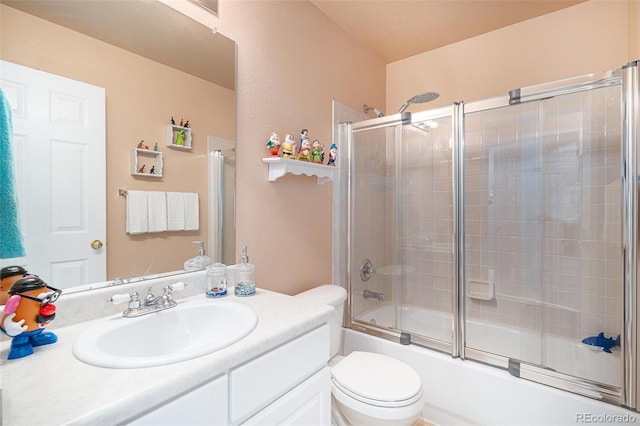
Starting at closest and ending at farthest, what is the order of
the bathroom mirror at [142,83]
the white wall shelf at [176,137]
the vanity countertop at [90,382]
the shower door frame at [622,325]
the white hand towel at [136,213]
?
the vanity countertop at [90,382] < the bathroom mirror at [142,83] < the white hand towel at [136,213] < the white wall shelf at [176,137] < the shower door frame at [622,325]

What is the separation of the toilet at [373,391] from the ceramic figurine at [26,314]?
3.68 ft

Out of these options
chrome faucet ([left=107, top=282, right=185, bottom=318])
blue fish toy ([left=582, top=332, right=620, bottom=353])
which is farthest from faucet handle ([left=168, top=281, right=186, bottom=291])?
blue fish toy ([left=582, top=332, right=620, bottom=353])

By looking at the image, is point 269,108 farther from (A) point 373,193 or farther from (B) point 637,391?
(B) point 637,391

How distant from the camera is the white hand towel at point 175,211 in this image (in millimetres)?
1193

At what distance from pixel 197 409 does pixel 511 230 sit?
2.02m

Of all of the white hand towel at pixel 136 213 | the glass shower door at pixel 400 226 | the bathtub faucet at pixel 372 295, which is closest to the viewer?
the white hand towel at pixel 136 213

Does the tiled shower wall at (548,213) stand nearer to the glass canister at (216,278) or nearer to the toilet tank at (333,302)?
the toilet tank at (333,302)

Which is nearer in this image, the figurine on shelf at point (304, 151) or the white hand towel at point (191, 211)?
the white hand towel at point (191, 211)

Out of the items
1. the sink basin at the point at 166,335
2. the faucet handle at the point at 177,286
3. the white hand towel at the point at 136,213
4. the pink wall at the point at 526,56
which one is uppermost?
the pink wall at the point at 526,56

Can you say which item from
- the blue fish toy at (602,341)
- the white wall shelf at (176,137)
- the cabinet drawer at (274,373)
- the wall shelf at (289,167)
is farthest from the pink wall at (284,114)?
the blue fish toy at (602,341)

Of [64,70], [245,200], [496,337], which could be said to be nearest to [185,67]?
[64,70]

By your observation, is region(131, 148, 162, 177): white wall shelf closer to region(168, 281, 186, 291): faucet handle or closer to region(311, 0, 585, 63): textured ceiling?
region(168, 281, 186, 291): faucet handle

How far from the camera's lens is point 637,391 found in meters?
1.32

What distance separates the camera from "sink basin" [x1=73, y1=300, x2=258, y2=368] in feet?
2.26
